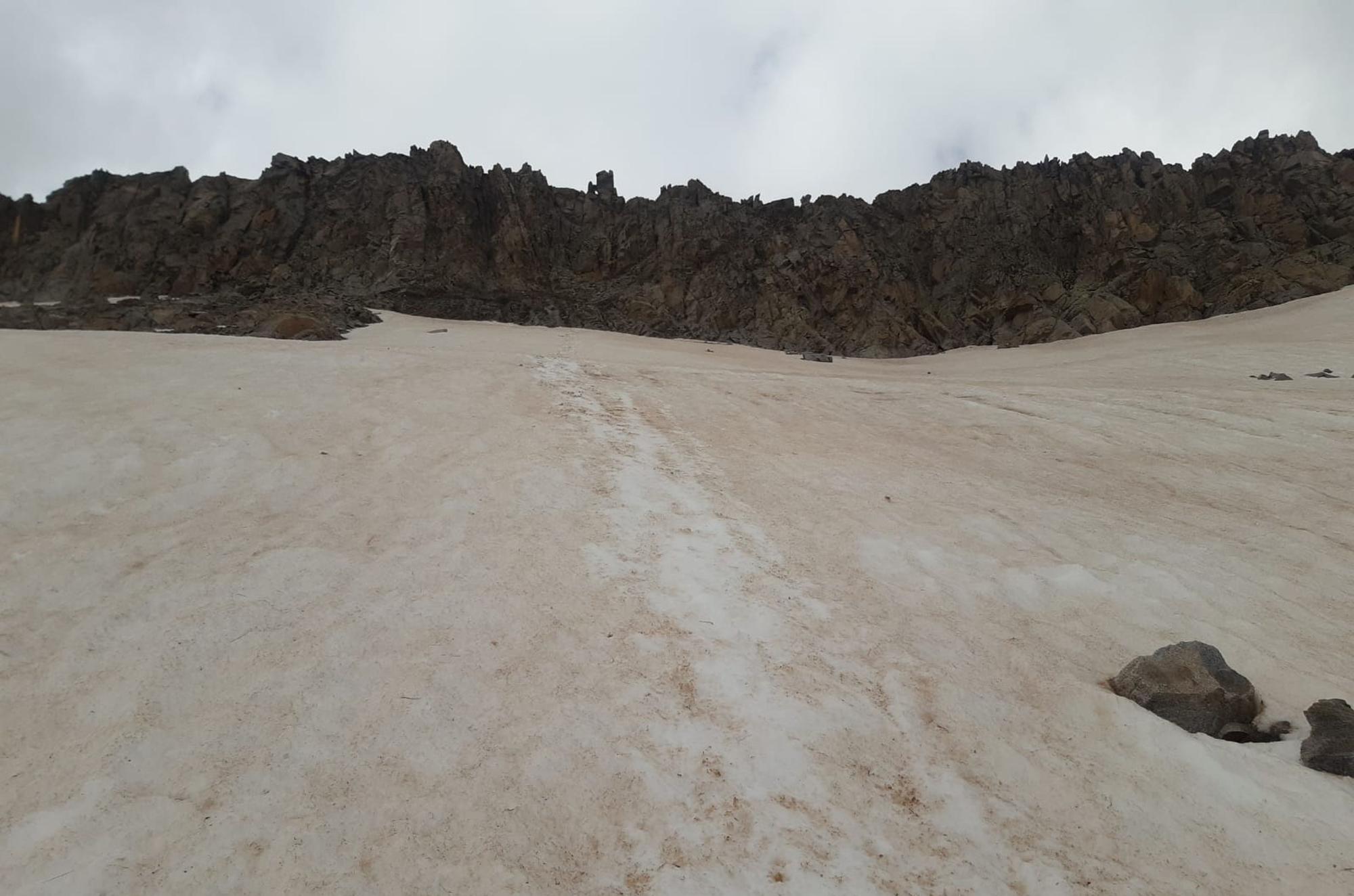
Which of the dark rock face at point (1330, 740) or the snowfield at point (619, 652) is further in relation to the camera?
the dark rock face at point (1330, 740)

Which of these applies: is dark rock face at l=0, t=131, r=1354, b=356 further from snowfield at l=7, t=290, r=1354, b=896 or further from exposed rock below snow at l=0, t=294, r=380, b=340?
snowfield at l=7, t=290, r=1354, b=896

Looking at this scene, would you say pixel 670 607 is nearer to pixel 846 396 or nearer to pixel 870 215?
pixel 846 396

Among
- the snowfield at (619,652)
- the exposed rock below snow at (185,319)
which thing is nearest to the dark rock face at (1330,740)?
the snowfield at (619,652)

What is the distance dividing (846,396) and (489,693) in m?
8.87

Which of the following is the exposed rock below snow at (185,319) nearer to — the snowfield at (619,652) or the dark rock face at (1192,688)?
the snowfield at (619,652)

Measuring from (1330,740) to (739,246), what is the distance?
112ft

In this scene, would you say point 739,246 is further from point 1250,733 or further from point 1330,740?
point 1330,740

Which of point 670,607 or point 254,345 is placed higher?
point 254,345

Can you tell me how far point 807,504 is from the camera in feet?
19.6

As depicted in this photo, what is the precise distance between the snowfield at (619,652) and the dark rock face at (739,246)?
25.6 meters

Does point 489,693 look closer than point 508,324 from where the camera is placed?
Yes

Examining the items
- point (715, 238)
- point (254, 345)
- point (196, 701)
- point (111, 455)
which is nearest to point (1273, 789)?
point (196, 701)

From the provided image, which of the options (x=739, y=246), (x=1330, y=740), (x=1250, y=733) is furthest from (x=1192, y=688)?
(x=739, y=246)

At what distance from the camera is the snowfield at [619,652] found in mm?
2471
